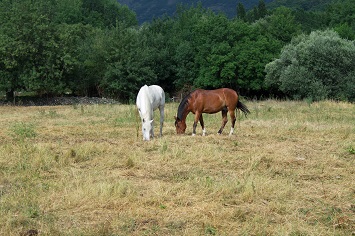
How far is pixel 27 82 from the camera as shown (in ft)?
126

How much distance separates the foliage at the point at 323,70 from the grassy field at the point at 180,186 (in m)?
25.7

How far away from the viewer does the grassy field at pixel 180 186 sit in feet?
22.0

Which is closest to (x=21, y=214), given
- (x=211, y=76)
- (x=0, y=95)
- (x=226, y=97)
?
(x=226, y=97)

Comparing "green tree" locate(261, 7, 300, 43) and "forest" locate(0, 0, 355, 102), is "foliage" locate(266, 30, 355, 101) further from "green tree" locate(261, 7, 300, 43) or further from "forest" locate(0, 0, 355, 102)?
"green tree" locate(261, 7, 300, 43)

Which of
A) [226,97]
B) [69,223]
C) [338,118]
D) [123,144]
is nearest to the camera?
[69,223]

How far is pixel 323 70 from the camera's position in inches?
1560

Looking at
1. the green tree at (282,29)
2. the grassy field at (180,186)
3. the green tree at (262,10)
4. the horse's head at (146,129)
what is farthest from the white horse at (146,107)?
the green tree at (262,10)

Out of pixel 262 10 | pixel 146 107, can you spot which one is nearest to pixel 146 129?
pixel 146 107

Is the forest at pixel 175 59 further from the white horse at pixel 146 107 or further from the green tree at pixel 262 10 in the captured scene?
the white horse at pixel 146 107

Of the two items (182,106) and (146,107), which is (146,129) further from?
(182,106)

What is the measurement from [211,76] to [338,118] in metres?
31.3

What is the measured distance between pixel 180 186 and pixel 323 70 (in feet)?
113

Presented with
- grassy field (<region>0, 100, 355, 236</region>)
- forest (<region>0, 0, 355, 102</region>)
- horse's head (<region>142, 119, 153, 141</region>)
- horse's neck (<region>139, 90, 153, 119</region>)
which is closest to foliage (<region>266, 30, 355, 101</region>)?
forest (<region>0, 0, 355, 102</region>)

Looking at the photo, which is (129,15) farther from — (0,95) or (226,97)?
(226,97)
